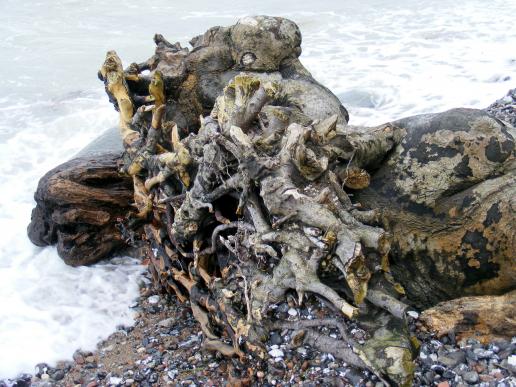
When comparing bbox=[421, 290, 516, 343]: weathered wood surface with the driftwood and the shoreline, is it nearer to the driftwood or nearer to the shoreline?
the shoreline

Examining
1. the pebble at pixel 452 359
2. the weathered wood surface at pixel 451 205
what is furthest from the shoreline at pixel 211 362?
the weathered wood surface at pixel 451 205

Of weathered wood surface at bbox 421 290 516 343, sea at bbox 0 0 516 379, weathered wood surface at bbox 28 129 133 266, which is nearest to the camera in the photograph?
weathered wood surface at bbox 421 290 516 343

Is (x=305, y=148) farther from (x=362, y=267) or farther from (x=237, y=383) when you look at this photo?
(x=237, y=383)

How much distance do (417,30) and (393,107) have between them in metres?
6.35

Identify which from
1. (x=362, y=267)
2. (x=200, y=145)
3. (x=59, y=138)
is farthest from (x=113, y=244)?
(x=59, y=138)

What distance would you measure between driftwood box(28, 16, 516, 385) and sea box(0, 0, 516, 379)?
47.3 inches

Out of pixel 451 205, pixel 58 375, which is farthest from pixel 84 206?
pixel 451 205

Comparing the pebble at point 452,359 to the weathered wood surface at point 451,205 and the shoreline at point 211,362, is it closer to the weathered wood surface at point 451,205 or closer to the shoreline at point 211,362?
the shoreline at point 211,362

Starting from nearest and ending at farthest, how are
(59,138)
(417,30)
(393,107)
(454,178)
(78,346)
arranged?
(454,178) < (78,346) < (393,107) < (59,138) < (417,30)

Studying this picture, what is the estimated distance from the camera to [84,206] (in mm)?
5844

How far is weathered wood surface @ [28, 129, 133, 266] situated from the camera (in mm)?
5781

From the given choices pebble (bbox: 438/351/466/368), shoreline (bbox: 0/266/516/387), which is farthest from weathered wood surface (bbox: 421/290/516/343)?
pebble (bbox: 438/351/466/368)

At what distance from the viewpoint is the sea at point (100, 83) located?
5.32 metres

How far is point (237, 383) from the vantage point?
352 cm
